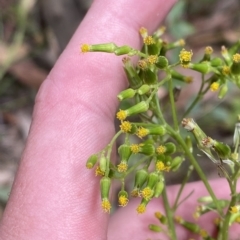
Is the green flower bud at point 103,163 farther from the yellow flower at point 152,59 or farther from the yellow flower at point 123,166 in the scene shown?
the yellow flower at point 152,59

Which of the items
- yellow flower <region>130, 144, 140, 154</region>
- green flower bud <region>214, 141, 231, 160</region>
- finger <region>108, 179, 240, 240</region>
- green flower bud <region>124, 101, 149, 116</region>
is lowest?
finger <region>108, 179, 240, 240</region>

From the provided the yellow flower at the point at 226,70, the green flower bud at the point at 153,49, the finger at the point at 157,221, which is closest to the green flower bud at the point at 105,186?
the green flower bud at the point at 153,49

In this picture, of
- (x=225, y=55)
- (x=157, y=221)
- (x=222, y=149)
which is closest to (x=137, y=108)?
(x=222, y=149)

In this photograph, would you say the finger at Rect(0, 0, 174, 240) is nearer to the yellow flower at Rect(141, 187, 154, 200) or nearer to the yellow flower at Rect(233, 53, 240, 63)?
the yellow flower at Rect(141, 187, 154, 200)

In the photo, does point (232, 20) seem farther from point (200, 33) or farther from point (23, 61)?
point (23, 61)

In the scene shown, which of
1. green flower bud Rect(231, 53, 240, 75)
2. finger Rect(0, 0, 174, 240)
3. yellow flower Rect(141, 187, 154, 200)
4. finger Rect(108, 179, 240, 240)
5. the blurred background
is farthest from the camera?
the blurred background

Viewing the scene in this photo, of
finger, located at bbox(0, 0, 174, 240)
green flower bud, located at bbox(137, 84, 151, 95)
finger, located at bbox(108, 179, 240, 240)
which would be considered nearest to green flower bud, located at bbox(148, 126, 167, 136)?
green flower bud, located at bbox(137, 84, 151, 95)
